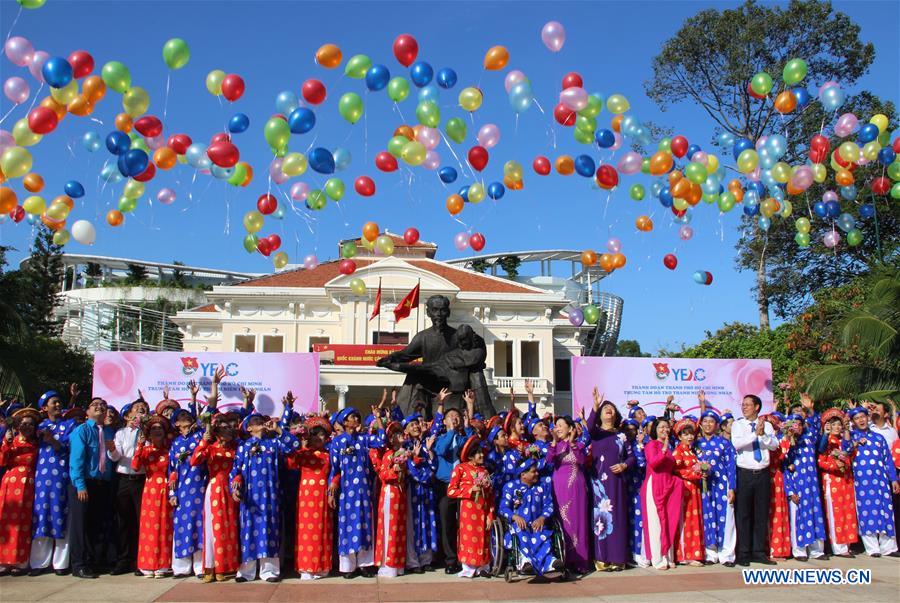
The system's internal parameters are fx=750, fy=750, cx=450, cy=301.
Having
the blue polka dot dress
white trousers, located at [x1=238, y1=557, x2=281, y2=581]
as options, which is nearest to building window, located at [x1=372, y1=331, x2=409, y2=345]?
the blue polka dot dress

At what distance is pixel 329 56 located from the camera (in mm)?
9031

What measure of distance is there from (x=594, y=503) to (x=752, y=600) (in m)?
1.60

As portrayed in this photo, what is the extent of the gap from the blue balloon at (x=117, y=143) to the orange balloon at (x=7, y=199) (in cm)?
→ 113

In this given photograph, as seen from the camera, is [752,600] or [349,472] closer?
[752,600]

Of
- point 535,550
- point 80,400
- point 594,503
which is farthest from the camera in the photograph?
point 80,400

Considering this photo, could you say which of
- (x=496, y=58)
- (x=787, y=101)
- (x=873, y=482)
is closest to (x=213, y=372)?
(x=496, y=58)

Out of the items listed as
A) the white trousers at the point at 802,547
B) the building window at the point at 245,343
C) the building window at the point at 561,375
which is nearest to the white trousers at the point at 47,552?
the white trousers at the point at 802,547

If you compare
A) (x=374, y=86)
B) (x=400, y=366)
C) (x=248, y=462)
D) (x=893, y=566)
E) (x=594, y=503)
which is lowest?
(x=893, y=566)

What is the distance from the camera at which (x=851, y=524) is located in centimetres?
755

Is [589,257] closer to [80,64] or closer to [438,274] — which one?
[80,64]

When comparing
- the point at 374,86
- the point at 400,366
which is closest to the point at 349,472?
the point at 400,366

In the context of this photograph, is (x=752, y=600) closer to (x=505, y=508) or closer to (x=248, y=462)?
(x=505, y=508)

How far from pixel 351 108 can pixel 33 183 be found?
3868 mm

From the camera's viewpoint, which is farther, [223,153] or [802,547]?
[223,153]
